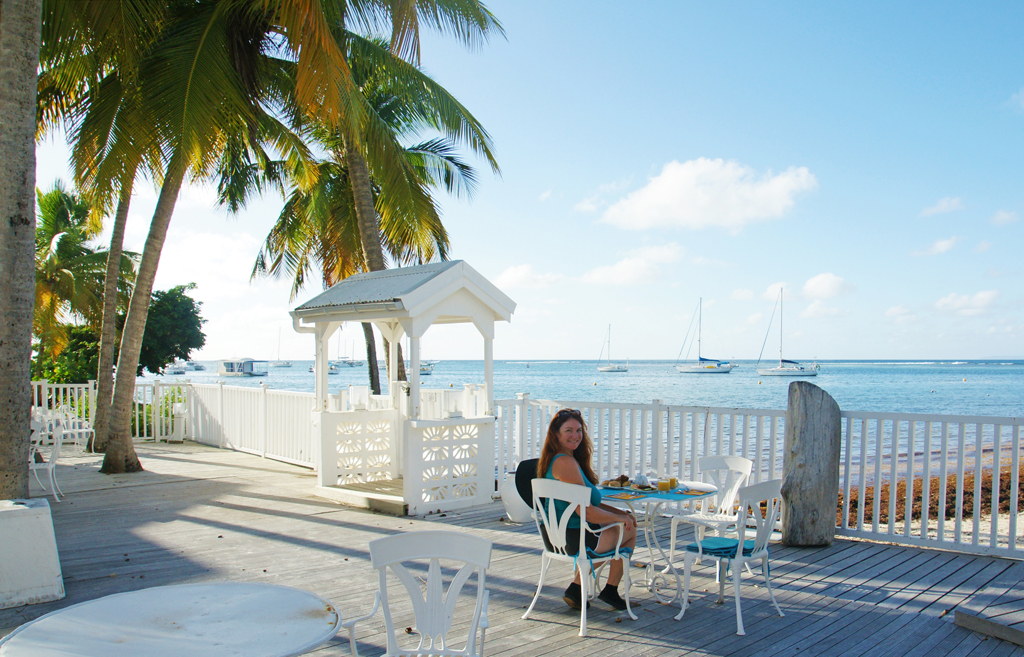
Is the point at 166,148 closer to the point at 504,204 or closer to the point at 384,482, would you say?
the point at 384,482

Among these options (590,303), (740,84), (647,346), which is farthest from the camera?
(647,346)

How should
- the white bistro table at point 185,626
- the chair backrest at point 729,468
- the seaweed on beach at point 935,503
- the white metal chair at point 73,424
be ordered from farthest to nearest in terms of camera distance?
the white metal chair at point 73,424 → the seaweed on beach at point 935,503 → the chair backrest at point 729,468 → the white bistro table at point 185,626

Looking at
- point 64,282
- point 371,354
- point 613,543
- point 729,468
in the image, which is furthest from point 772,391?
point 613,543

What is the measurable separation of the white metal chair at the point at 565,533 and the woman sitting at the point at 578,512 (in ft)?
0.15

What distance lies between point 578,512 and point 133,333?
8.18m

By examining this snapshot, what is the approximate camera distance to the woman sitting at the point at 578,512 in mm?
4785

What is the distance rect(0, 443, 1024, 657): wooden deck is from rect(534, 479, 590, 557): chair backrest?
46cm

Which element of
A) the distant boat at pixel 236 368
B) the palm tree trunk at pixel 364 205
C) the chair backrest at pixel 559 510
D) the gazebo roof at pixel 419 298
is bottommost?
the distant boat at pixel 236 368

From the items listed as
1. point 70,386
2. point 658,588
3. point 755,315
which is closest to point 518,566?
point 658,588

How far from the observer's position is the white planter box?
16.3 feet

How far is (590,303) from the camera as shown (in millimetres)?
69625

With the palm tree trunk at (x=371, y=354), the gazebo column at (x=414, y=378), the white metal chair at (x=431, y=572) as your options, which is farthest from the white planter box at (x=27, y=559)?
the palm tree trunk at (x=371, y=354)

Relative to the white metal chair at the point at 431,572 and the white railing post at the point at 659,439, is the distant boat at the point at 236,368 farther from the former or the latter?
the white metal chair at the point at 431,572

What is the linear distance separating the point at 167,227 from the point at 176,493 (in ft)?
12.3
